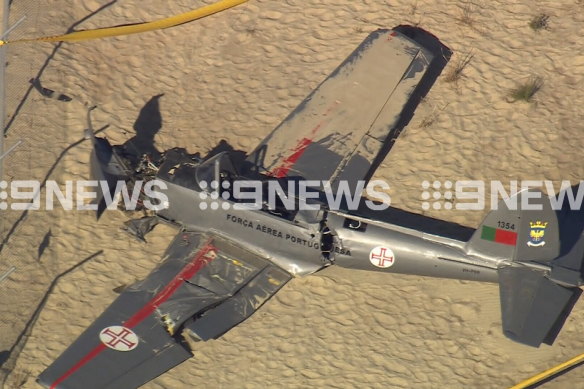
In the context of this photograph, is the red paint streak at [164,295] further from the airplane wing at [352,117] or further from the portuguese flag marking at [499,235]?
the portuguese flag marking at [499,235]

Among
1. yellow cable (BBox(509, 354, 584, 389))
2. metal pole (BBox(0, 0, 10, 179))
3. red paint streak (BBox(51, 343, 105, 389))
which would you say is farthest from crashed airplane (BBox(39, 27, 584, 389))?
metal pole (BBox(0, 0, 10, 179))

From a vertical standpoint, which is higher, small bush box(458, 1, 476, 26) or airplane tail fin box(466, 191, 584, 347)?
small bush box(458, 1, 476, 26)

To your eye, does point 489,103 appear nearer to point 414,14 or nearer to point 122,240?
point 414,14

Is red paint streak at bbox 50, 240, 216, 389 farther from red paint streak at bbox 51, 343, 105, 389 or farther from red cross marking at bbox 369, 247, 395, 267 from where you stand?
red cross marking at bbox 369, 247, 395, 267

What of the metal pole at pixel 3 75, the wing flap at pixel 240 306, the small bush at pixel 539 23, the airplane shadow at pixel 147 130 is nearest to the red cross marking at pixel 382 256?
the wing flap at pixel 240 306

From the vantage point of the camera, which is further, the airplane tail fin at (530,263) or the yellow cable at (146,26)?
the yellow cable at (146,26)
